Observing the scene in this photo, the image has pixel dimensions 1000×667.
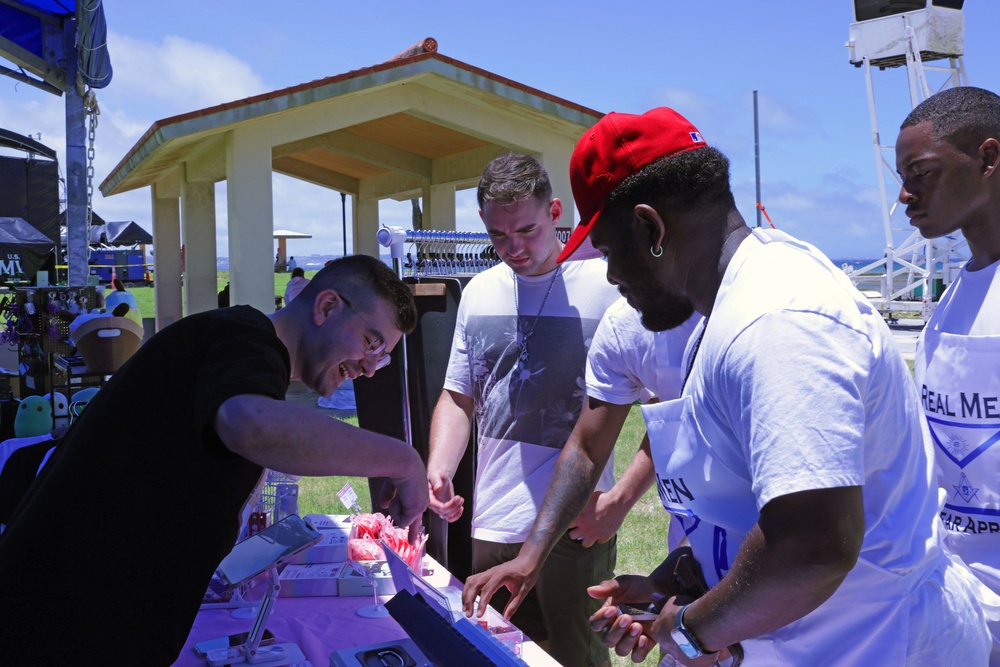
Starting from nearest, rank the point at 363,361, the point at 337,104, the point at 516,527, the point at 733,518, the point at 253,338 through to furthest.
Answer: the point at 733,518, the point at 253,338, the point at 363,361, the point at 516,527, the point at 337,104

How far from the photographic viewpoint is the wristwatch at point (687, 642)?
1.23 metres

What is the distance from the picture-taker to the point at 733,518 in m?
1.25

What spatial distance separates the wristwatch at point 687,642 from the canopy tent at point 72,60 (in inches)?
264

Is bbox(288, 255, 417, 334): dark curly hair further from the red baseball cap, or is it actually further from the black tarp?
the black tarp

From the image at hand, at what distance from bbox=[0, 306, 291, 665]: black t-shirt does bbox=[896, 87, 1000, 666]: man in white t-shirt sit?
4.70ft

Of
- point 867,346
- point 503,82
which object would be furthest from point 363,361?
point 503,82

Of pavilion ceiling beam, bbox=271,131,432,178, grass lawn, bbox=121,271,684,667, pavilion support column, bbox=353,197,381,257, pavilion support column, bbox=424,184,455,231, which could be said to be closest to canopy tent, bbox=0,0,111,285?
grass lawn, bbox=121,271,684,667

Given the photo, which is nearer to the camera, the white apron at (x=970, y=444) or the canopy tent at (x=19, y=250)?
the white apron at (x=970, y=444)

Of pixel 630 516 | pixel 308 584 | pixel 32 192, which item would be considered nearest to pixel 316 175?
pixel 32 192

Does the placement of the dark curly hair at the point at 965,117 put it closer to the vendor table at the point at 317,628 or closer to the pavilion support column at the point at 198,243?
the vendor table at the point at 317,628

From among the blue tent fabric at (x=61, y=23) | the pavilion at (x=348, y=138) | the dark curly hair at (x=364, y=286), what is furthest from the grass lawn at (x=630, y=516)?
the blue tent fabric at (x=61, y=23)

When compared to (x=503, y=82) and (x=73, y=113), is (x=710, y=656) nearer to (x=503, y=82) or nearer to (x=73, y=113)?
(x=73, y=113)

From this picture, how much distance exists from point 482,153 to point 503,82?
7.03ft

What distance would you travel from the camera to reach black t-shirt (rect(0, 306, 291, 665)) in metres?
1.40
